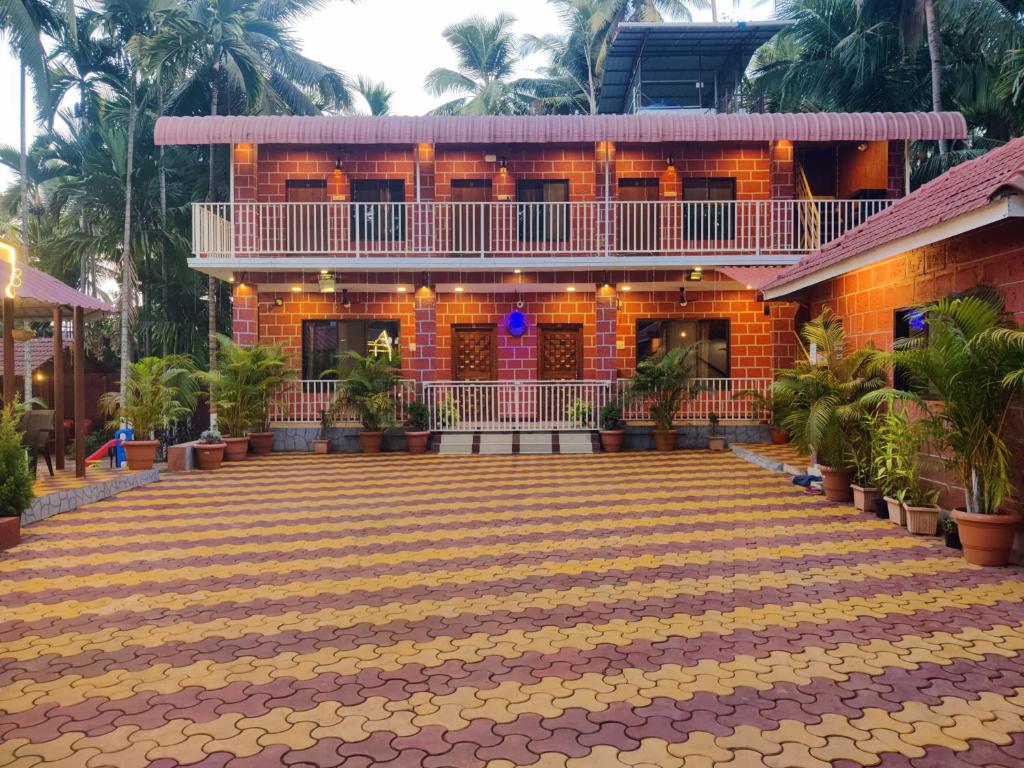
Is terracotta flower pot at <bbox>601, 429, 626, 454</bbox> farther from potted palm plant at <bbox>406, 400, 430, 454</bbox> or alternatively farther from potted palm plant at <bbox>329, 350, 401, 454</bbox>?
potted palm plant at <bbox>329, 350, 401, 454</bbox>

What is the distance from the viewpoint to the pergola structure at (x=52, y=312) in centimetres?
795

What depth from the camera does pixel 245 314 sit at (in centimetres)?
1446

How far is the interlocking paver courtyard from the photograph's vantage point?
→ 3016 mm

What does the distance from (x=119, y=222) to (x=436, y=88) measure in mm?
18065

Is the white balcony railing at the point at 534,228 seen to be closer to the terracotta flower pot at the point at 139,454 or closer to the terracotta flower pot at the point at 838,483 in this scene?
the terracotta flower pot at the point at 139,454

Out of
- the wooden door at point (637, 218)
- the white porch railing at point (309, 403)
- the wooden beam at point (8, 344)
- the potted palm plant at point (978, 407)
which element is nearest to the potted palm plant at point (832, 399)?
the potted palm plant at point (978, 407)

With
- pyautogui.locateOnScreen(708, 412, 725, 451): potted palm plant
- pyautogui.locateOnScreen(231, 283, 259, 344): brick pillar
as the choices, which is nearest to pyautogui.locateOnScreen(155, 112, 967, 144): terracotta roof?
pyautogui.locateOnScreen(231, 283, 259, 344): brick pillar

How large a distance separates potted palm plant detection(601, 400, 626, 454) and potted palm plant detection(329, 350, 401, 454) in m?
3.84

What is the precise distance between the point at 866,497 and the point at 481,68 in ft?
95.7

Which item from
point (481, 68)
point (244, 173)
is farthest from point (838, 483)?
point (481, 68)

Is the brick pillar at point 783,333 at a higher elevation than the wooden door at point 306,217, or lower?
lower

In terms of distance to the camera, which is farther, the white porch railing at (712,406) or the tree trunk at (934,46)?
the tree trunk at (934,46)

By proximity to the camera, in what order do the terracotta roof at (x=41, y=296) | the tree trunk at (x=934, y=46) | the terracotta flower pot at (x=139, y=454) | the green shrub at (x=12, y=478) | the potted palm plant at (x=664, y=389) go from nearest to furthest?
1. the green shrub at (x=12, y=478)
2. the terracotta roof at (x=41, y=296)
3. the terracotta flower pot at (x=139, y=454)
4. the potted palm plant at (x=664, y=389)
5. the tree trunk at (x=934, y=46)

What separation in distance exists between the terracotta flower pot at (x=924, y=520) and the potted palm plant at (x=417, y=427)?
868 cm
